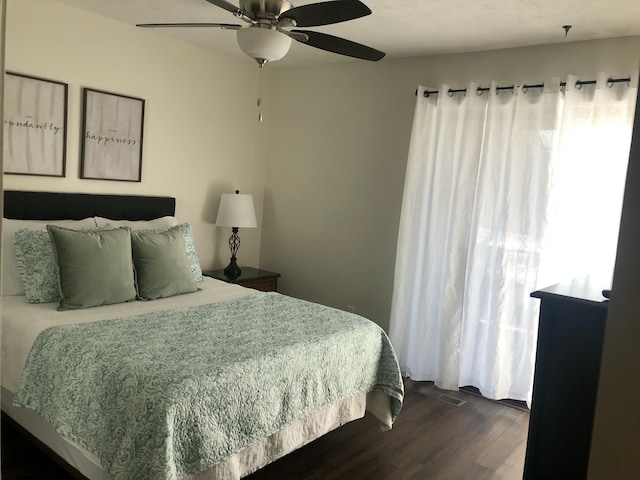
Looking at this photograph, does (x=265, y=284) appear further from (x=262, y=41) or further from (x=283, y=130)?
(x=262, y=41)

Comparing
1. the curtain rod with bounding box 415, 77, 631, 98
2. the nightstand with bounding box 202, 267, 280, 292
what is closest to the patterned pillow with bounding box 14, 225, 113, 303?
the nightstand with bounding box 202, 267, 280, 292

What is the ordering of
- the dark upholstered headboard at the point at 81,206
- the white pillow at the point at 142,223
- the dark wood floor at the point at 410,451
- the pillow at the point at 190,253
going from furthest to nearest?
the pillow at the point at 190,253, the white pillow at the point at 142,223, the dark upholstered headboard at the point at 81,206, the dark wood floor at the point at 410,451

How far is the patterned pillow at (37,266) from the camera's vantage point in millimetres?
2834

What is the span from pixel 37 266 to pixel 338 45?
2.01 meters

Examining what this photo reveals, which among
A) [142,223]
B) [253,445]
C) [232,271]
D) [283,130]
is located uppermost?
[283,130]

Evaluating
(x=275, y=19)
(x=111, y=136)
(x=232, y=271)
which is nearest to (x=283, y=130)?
(x=232, y=271)

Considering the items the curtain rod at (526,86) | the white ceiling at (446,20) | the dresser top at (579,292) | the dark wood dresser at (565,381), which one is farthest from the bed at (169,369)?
the curtain rod at (526,86)

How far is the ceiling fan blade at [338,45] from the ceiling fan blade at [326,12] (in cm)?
14

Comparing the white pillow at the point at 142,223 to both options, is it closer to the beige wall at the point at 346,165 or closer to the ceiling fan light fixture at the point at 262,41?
the beige wall at the point at 346,165

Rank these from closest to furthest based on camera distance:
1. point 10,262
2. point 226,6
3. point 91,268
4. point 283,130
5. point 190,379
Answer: point 190,379
point 226,6
point 91,268
point 10,262
point 283,130

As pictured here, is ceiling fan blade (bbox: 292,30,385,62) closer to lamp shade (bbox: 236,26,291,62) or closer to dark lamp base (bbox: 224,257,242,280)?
lamp shade (bbox: 236,26,291,62)

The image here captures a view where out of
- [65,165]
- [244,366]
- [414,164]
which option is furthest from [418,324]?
[65,165]

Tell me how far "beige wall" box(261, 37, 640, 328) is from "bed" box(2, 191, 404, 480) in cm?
116

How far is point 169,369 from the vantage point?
206 centimetres
